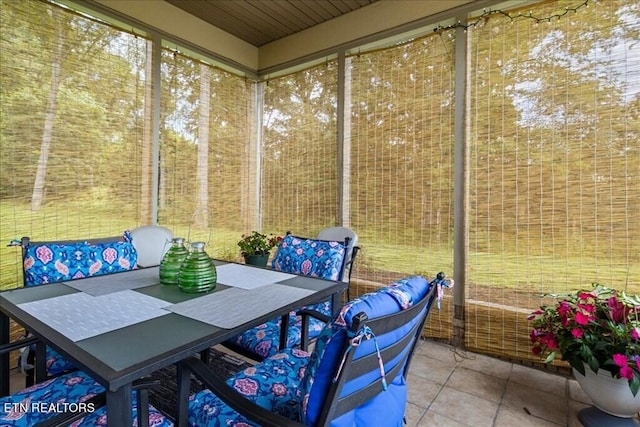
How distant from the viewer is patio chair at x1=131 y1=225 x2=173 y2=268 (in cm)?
256

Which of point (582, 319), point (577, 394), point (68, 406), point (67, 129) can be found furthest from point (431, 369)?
point (67, 129)

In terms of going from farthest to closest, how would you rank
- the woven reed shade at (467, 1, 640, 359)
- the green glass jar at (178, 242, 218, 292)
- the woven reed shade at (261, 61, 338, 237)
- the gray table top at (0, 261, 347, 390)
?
the woven reed shade at (261, 61, 338, 237)
the woven reed shade at (467, 1, 640, 359)
the green glass jar at (178, 242, 218, 292)
the gray table top at (0, 261, 347, 390)

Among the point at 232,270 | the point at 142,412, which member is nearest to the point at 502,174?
the point at 232,270

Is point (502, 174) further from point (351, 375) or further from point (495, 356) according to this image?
point (351, 375)

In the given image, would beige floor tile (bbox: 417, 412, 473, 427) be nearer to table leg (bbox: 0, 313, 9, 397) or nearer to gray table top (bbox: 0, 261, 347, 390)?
gray table top (bbox: 0, 261, 347, 390)

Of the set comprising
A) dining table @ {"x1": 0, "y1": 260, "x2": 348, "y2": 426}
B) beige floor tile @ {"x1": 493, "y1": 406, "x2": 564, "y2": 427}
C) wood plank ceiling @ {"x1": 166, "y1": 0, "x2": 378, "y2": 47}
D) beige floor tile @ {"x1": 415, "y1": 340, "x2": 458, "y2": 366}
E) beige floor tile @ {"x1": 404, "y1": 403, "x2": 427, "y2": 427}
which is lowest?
beige floor tile @ {"x1": 493, "y1": 406, "x2": 564, "y2": 427}

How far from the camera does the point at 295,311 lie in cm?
173

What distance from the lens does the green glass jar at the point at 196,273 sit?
1546mm

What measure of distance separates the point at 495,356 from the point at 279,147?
2940 millimetres

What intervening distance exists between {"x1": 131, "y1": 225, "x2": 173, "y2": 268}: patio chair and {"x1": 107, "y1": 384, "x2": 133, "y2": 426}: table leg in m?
1.78

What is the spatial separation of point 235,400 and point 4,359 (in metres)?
1.19

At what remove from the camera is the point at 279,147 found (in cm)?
391

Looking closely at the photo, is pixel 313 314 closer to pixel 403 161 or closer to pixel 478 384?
pixel 478 384

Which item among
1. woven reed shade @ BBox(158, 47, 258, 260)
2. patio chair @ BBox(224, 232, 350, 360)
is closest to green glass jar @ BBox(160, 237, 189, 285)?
patio chair @ BBox(224, 232, 350, 360)
